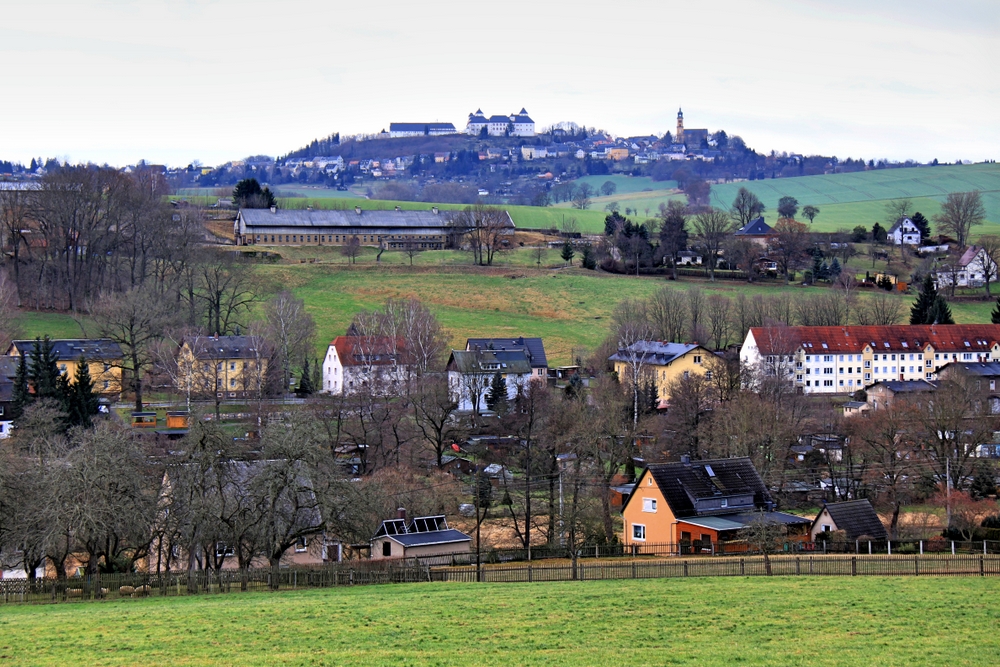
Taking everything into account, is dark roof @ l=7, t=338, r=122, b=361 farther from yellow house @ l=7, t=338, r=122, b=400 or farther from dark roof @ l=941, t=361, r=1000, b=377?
dark roof @ l=941, t=361, r=1000, b=377

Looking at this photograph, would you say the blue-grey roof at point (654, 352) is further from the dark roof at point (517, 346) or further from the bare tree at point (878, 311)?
the bare tree at point (878, 311)

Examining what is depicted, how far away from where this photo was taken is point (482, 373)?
6600 centimetres

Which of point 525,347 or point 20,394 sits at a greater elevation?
point 525,347

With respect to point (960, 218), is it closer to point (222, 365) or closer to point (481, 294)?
point (481, 294)

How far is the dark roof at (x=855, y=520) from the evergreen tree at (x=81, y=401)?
35.4m

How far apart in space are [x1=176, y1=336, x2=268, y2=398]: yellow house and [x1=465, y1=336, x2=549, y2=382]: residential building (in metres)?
14.1

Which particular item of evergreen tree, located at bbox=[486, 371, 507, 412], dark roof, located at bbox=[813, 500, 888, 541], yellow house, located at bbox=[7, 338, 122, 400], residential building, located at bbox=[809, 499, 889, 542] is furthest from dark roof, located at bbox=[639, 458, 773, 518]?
yellow house, located at bbox=[7, 338, 122, 400]

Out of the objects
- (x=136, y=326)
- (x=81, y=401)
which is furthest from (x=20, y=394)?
(x=136, y=326)

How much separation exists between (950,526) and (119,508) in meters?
27.2

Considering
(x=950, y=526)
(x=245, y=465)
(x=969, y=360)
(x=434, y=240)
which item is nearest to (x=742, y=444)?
(x=950, y=526)

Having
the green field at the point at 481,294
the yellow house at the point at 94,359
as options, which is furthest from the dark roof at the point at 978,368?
the yellow house at the point at 94,359

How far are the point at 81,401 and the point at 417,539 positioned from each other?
25.5 metres

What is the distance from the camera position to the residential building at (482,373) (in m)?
64.6

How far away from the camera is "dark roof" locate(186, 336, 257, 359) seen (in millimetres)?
64688
